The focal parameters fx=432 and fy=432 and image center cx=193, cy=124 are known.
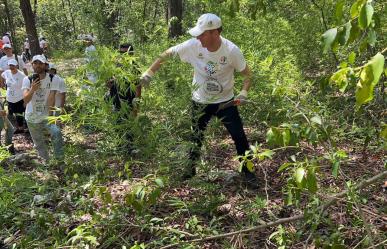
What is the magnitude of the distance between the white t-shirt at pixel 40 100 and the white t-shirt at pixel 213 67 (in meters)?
2.35

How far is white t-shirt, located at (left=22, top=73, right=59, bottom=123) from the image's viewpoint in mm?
6035

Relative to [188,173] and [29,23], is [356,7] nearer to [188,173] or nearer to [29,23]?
[188,173]

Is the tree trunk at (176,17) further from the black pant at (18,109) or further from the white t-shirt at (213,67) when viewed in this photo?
the white t-shirt at (213,67)

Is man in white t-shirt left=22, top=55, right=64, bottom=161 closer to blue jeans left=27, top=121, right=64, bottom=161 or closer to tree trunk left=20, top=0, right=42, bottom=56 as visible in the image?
blue jeans left=27, top=121, right=64, bottom=161

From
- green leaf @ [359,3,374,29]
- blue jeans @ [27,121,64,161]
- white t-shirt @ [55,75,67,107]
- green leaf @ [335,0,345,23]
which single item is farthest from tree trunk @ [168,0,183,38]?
green leaf @ [359,3,374,29]

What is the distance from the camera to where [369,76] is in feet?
4.82

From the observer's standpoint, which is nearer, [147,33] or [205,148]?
[205,148]

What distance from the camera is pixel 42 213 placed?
3.82 metres

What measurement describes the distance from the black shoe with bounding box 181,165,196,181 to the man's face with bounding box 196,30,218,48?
125 cm

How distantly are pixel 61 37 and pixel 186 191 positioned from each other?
2647cm

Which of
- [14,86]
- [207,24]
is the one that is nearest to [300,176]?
[207,24]

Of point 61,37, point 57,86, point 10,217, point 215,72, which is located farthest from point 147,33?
point 61,37

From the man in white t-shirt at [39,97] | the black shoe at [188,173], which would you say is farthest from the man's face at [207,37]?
the man in white t-shirt at [39,97]

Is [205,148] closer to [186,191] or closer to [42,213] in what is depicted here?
[186,191]
